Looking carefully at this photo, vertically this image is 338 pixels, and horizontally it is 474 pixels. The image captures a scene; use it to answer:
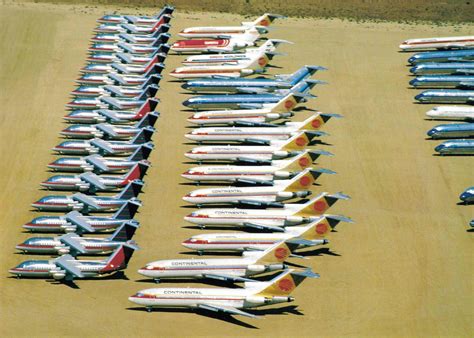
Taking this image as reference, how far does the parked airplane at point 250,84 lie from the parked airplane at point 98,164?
89.5ft

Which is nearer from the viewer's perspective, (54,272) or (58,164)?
(54,272)

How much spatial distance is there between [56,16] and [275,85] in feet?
181

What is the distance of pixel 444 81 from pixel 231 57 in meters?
33.7

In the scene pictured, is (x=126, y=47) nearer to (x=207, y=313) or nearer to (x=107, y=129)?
(x=107, y=129)

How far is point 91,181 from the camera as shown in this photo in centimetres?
12769

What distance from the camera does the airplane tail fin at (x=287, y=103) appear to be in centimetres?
14788

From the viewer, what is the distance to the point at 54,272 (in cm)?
10888

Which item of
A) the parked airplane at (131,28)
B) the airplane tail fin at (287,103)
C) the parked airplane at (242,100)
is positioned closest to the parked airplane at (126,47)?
the parked airplane at (131,28)

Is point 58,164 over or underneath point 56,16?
underneath

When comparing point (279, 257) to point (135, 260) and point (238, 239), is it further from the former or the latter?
point (135, 260)

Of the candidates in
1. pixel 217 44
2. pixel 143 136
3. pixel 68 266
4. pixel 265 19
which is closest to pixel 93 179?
pixel 143 136

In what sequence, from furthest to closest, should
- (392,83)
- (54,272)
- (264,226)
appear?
1. (392,83)
2. (264,226)
3. (54,272)

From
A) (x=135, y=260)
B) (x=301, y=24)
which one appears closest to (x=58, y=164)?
(x=135, y=260)

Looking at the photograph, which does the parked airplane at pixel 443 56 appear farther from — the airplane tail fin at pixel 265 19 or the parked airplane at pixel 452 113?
the airplane tail fin at pixel 265 19
